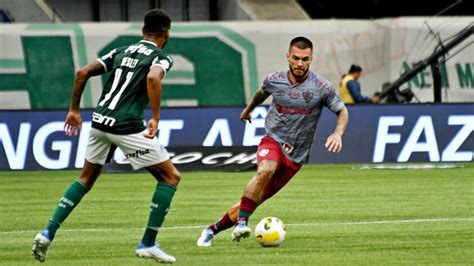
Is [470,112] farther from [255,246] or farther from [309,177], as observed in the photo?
[255,246]

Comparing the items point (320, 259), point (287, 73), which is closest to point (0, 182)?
point (287, 73)

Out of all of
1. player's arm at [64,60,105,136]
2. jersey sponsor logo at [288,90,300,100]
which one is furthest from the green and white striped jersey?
jersey sponsor logo at [288,90,300,100]

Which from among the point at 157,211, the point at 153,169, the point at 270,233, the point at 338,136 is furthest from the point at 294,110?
the point at 157,211

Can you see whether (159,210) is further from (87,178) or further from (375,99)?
(375,99)

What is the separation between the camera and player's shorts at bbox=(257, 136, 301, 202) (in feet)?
42.1

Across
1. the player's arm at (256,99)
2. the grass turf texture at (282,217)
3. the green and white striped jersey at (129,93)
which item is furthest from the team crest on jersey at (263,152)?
the green and white striped jersey at (129,93)

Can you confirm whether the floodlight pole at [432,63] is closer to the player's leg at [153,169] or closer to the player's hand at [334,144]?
the player's hand at [334,144]

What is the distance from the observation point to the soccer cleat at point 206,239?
12.7 metres

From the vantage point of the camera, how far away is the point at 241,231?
12.4m

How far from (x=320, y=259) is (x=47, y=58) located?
20.0m

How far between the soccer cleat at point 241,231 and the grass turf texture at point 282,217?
13cm

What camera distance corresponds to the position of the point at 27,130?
2434cm

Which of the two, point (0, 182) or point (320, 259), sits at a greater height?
point (320, 259)

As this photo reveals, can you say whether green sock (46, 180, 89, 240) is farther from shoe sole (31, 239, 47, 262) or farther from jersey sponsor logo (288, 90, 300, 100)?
jersey sponsor logo (288, 90, 300, 100)
